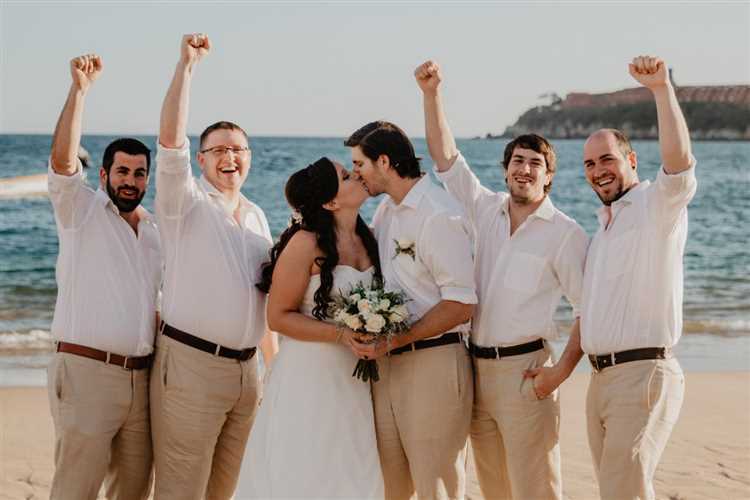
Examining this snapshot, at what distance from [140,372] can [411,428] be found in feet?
5.20

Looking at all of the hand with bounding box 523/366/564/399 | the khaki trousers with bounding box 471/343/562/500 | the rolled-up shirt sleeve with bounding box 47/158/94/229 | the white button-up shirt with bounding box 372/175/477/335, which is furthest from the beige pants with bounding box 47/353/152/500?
the hand with bounding box 523/366/564/399

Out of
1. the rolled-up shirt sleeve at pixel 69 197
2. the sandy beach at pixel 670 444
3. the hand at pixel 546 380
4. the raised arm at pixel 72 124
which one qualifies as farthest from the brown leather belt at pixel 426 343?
the sandy beach at pixel 670 444

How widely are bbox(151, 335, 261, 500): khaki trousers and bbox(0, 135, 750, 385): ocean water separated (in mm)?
6595

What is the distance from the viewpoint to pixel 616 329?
6082 millimetres

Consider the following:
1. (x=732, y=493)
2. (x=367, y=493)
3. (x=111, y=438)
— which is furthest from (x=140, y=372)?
(x=732, y=493)

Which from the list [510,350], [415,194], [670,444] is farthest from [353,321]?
[670,444]

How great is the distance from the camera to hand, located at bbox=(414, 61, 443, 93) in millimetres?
6668

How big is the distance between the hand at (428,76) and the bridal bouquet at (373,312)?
4.38 feet

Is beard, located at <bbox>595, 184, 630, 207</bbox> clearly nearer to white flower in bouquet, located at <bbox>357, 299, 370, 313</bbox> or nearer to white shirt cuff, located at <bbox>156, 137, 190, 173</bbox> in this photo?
white flower in bouquet, located at <bbox>357, 299, 370, 313</bbox>

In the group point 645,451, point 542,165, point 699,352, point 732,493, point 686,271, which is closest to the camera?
point 645,451

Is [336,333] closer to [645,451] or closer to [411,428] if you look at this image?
[411,428]

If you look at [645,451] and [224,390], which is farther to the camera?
[224,390]

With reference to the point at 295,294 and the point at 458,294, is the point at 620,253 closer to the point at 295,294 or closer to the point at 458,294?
the point at 458,294

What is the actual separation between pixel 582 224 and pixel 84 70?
25.5m
